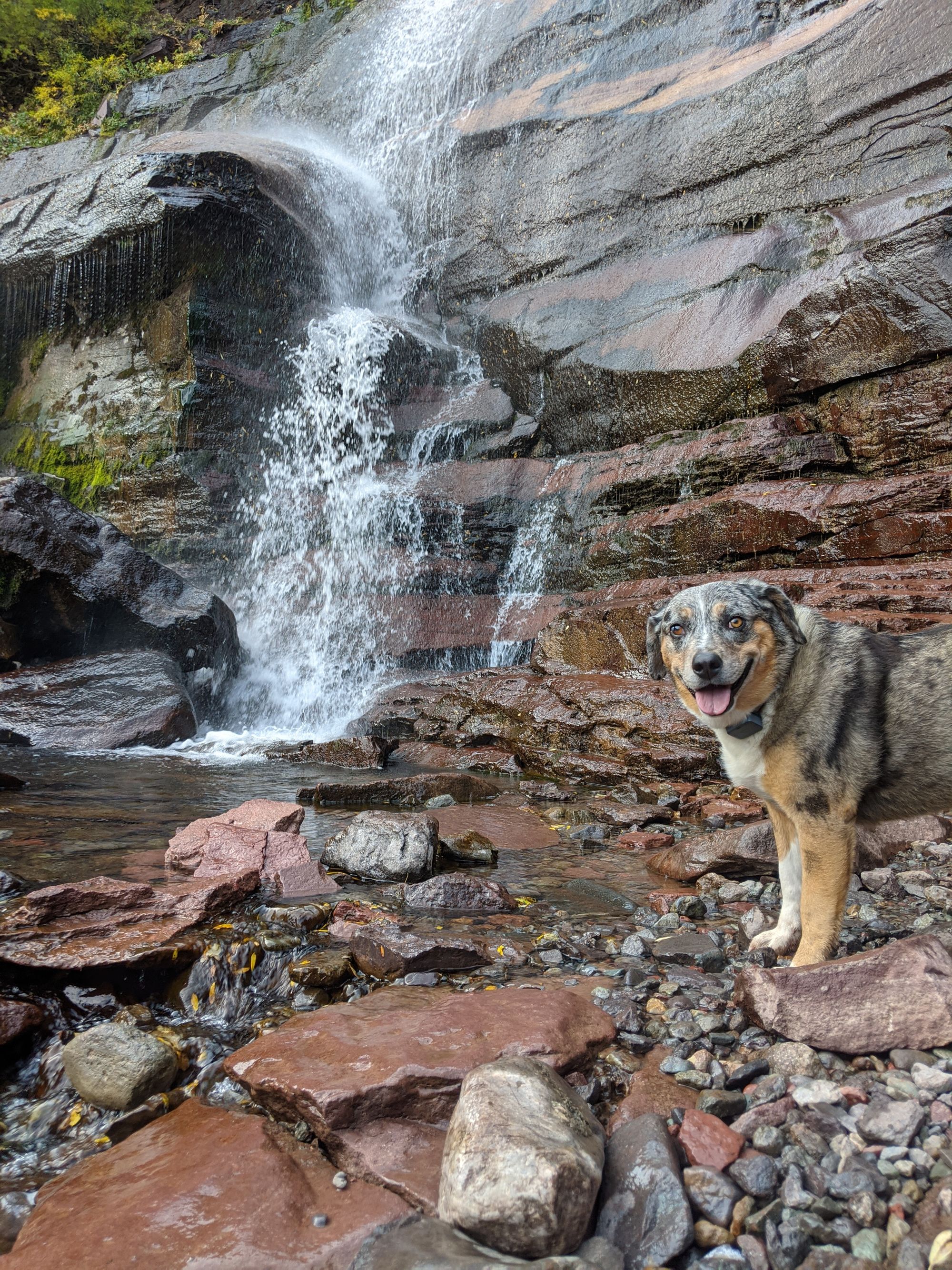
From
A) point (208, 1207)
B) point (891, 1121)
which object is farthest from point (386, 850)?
point (891, 1121)

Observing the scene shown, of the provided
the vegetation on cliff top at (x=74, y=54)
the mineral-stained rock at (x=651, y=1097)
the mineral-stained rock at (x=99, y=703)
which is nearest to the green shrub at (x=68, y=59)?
the vegetation on cliff top at (x=74, y=54)

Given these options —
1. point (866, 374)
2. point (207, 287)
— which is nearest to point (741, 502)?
point (866, 374)

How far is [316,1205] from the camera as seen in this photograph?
7.47 feet

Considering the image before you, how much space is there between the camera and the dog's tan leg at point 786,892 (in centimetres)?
366

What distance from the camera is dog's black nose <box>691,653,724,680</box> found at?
349 cm

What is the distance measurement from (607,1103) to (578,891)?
2207mm

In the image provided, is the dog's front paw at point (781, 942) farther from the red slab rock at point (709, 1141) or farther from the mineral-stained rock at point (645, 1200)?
the mineral-stained rock at point (645, 1200)

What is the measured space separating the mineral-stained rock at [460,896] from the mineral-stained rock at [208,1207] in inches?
76.8

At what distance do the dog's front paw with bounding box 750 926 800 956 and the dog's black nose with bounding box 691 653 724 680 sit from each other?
1.25m

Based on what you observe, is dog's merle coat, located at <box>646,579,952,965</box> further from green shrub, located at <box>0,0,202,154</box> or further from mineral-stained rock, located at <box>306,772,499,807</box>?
green shrub, located at <box>0,0,202,154</box>

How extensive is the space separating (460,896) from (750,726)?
1.97 meters

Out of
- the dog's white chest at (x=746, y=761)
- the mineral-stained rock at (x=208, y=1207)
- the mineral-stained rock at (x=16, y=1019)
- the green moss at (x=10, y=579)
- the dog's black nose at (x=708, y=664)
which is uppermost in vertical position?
the green moss at (x=10, y=579)

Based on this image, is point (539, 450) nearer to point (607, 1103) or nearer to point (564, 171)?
point (564, 171)

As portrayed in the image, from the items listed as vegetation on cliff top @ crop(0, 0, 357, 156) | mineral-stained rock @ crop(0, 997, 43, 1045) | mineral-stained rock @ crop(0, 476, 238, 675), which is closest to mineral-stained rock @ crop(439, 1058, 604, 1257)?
mineral-stained rock @ crop(0, 997, 43, 1045)
